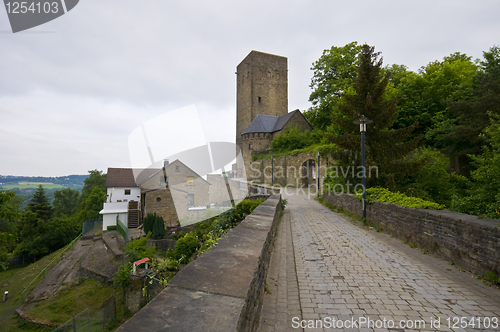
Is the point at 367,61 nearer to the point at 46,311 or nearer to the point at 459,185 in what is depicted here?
the point at 459,185

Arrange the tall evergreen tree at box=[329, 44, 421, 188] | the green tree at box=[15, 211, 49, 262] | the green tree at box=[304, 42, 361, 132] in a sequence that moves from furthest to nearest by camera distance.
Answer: the green tree at box=[15, 211, 49, 262] < the green tree at box=[304, 42, 361, 132] < the tall evergreen tree at box=[329, 44, 421, 188]

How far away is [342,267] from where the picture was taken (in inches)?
191

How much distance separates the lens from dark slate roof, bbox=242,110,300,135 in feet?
118

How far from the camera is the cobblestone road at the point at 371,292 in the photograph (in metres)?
2.97

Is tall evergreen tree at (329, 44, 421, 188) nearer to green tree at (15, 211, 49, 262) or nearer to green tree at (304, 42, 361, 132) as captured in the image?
green tree at (304, 42, 361, 132)

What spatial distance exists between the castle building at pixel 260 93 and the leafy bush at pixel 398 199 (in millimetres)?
27898

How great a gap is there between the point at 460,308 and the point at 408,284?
30.9 inches

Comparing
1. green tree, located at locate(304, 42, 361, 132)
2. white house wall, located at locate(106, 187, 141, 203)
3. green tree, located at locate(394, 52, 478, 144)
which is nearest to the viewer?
green tree, located at locate(394, 52, 478, 144)

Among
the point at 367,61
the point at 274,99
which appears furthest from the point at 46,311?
the point at 274,99

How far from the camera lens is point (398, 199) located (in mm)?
7922

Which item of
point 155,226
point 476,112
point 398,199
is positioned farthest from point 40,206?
point 476,112

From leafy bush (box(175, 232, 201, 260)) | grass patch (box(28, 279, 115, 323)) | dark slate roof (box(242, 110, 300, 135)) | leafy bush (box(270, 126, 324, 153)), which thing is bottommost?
grass patch (box(28, 279, 115, 323))

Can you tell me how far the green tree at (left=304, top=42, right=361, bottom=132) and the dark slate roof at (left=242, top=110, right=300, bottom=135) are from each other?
6066 mm

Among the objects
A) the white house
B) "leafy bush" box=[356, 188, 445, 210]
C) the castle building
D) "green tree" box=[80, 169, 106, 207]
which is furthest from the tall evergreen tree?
"green tree" box=[80, 169, 106, 207]
